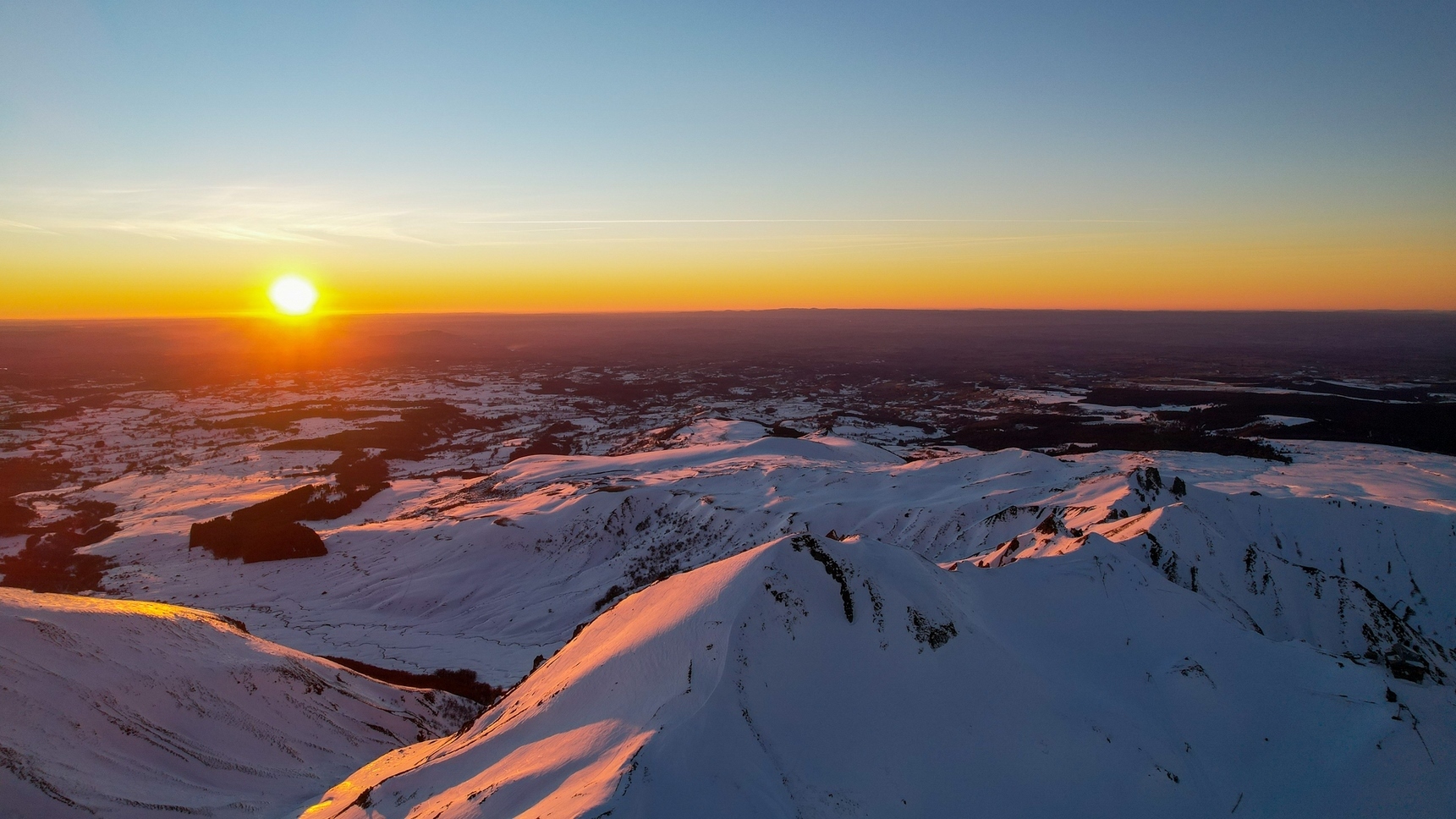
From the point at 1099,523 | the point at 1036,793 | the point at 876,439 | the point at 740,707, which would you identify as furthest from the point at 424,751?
the point at 876,439

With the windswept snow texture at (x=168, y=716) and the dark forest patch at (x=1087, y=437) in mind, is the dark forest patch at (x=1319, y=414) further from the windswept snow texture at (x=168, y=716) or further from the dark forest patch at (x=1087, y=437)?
the windswept snow texture at (x=168, y=716)

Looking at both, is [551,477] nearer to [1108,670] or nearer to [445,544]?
[445,544]

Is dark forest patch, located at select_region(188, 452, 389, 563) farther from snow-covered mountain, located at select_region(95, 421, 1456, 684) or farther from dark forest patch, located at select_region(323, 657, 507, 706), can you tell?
dark forest patch, located at select_region(323, 657, 507, 706)

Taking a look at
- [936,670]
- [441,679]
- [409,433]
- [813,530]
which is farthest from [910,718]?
[409,433]

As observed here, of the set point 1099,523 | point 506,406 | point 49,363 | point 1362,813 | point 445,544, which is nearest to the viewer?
point 1362,813

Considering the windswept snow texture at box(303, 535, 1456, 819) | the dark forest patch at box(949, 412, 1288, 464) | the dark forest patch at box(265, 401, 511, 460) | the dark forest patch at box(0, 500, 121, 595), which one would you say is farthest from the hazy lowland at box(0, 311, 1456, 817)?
the dark forest patch at box(265, 401, 511, 460)

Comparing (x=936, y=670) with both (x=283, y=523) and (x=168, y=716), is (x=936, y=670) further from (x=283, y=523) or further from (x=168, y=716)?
(x=283, y=523)

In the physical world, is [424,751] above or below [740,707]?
below
